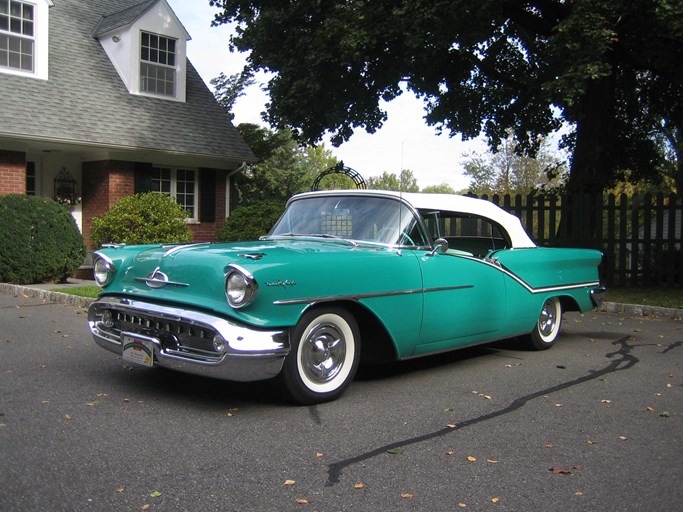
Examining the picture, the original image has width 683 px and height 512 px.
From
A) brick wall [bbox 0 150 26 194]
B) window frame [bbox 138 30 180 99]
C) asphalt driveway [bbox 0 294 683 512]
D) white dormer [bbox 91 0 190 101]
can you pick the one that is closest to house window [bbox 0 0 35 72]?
brick wall [bbox 0 150 26 194]

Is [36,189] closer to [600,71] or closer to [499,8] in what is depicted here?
[499,8]

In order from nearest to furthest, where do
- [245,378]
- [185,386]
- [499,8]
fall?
[245,378]
[185,386]
[499,8]

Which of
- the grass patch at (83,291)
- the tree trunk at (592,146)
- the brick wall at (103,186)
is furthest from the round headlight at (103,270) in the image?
the brick wall at (103,186)

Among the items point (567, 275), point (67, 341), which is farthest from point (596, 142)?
point (67, 341)

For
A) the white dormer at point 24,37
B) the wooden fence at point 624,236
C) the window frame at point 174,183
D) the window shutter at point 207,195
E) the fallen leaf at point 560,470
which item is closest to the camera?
the fallen leaf at point 560,470

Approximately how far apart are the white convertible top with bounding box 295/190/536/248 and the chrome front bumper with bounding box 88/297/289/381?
190cm

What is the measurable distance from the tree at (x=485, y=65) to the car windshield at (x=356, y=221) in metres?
7.16

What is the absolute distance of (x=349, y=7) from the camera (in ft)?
47.6

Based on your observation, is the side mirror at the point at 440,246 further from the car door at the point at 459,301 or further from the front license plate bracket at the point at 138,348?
the front license plate bracket at the point at 138,348

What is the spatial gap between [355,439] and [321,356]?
87cm

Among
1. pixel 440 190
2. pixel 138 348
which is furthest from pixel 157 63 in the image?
pixel 440 190

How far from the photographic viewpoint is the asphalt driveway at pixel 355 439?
3.34 metres

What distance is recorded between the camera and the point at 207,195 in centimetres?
1825

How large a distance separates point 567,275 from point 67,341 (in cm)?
525
